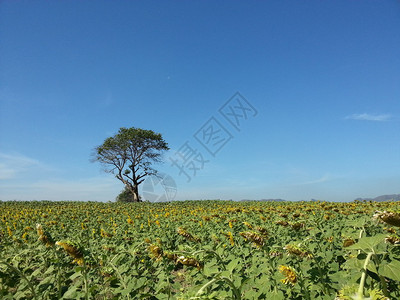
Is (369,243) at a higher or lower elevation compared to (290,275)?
higher

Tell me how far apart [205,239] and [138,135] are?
114 feet

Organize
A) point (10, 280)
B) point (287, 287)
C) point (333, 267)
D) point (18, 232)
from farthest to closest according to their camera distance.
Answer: point (18, 232), point (333, 267), point (287, 287), point (10, 280)

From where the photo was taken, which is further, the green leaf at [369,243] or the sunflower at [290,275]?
the sunflower at [290,275]

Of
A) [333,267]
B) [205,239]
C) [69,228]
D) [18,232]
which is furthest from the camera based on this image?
[69,228]

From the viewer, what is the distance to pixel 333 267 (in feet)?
8.19

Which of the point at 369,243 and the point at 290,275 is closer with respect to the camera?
the point at 369,243

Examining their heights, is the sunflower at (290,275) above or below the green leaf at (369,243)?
below

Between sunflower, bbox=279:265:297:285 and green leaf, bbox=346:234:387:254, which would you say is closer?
green leaf, bbox=346:234:387:254

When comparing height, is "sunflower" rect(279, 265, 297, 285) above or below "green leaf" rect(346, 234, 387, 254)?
below

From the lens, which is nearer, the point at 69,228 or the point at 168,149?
the point at 69,228

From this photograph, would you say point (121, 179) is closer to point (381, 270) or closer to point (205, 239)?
point (205, 239)

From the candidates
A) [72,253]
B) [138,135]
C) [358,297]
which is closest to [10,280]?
[72,253]

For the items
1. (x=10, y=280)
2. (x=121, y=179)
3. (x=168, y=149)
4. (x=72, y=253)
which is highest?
(x=168, y=149)

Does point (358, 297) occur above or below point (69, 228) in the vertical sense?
above
